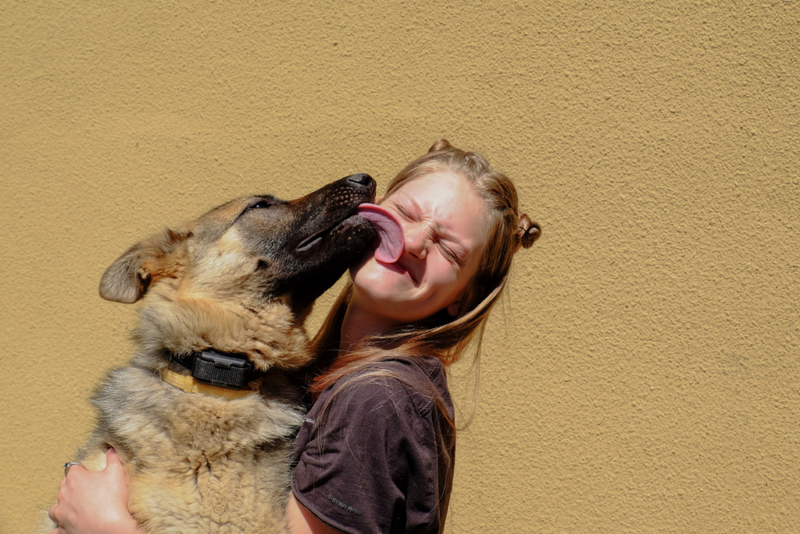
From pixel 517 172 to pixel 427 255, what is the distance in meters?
1.40

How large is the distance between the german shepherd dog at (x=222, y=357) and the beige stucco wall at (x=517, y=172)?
0.93m

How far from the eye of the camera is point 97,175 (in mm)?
3510

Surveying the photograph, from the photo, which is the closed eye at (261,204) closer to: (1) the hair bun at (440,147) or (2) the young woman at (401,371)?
(2) the young woman at (401,371)

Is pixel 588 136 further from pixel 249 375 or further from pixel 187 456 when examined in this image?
pixel 187 456

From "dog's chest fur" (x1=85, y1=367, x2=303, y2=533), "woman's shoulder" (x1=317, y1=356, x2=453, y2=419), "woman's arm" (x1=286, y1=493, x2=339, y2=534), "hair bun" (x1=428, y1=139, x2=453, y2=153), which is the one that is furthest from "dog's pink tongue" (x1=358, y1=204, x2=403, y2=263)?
"woman's arm" (x1=286, y1=493, x2=339, y2=534)

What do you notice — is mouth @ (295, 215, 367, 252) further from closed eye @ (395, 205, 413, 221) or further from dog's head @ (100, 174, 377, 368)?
closed eye @ (395, 205, 413, 221)

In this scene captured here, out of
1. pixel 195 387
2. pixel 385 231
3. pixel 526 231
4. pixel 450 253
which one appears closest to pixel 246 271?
pixel 195 387

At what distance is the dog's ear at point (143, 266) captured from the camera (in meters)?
2.05

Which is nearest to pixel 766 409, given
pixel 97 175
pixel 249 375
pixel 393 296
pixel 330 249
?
pixel 393 296

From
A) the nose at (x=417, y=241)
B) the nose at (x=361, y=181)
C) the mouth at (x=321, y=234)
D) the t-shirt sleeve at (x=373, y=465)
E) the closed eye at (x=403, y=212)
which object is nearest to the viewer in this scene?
the t-shirt sleeve at (x=373, y=465)

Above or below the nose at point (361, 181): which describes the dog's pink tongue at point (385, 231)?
below

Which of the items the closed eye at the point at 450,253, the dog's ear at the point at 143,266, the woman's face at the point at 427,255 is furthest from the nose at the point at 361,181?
the dog's ear at the point at 143,266

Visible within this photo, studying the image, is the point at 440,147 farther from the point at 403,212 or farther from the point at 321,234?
the point at 321,234

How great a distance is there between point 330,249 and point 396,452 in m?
0.87
